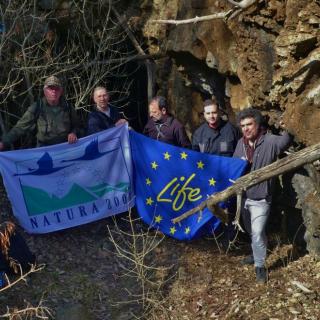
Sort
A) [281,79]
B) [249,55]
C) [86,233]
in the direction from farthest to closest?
1. [86,233]
2. [249,55]
3. [281,79]

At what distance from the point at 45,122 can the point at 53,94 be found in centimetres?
44

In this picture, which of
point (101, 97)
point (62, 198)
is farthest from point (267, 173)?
point (62, 198)

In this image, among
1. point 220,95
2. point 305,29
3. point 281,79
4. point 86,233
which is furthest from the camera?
point 220,95

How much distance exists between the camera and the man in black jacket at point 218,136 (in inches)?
270

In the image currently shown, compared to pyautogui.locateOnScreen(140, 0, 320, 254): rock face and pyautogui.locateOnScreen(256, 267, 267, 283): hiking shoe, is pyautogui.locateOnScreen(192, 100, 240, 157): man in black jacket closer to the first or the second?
pyautogui.locateOnScreen(140, 0, 320, 254): rock face

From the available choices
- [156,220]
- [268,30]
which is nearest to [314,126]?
[268,30]

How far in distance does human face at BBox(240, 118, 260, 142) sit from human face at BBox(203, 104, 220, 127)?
508mm

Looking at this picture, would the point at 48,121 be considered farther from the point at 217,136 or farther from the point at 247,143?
the point at 247,143

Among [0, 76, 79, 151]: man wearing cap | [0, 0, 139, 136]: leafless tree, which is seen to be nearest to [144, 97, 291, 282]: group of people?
[0, 76, 79, 151]: man wearing cap

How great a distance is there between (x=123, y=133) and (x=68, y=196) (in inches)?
44.3

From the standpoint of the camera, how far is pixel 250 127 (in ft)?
20.6

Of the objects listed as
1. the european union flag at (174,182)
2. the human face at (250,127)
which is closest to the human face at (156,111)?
the european union flag at (174,182)

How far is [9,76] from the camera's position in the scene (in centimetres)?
852

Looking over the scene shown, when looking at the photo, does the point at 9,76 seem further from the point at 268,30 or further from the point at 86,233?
the point at 268,30
